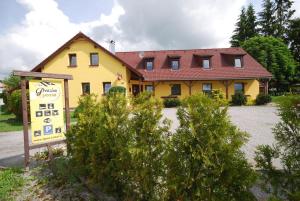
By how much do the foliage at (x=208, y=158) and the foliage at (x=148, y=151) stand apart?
41cm

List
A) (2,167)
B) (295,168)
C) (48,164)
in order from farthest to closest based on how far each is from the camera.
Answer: (2,167) < (48,164) < (295,168)

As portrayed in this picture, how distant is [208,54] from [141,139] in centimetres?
2908

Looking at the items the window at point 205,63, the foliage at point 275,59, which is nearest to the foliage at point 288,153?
the window at point 205,63

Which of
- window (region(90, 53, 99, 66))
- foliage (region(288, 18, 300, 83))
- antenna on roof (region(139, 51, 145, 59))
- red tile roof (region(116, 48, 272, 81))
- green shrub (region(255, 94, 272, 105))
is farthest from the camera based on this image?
foliage (region(288, 18, 300, 83))

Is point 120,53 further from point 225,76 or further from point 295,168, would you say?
point 295,168

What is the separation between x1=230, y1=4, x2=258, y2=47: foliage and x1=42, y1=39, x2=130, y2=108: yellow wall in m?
34.3

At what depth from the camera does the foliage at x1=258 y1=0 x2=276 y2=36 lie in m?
52.9

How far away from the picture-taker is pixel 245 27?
55750 millimetres

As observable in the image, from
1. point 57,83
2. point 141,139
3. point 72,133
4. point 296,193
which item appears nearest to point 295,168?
point 296,193

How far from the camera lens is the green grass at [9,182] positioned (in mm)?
5988

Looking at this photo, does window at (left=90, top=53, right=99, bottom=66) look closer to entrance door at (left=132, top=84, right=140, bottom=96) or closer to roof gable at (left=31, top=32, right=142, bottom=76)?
Answer: roof gable at (left=31, top=32, right=142, bottom=76)

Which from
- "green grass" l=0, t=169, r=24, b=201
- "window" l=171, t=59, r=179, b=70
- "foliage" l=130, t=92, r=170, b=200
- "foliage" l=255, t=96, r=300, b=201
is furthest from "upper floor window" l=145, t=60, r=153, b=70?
"foliage" l=255, t=96, r=300, b=201

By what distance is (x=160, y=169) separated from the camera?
4285 millimetres

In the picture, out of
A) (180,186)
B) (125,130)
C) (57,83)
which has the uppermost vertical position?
(57,83)
